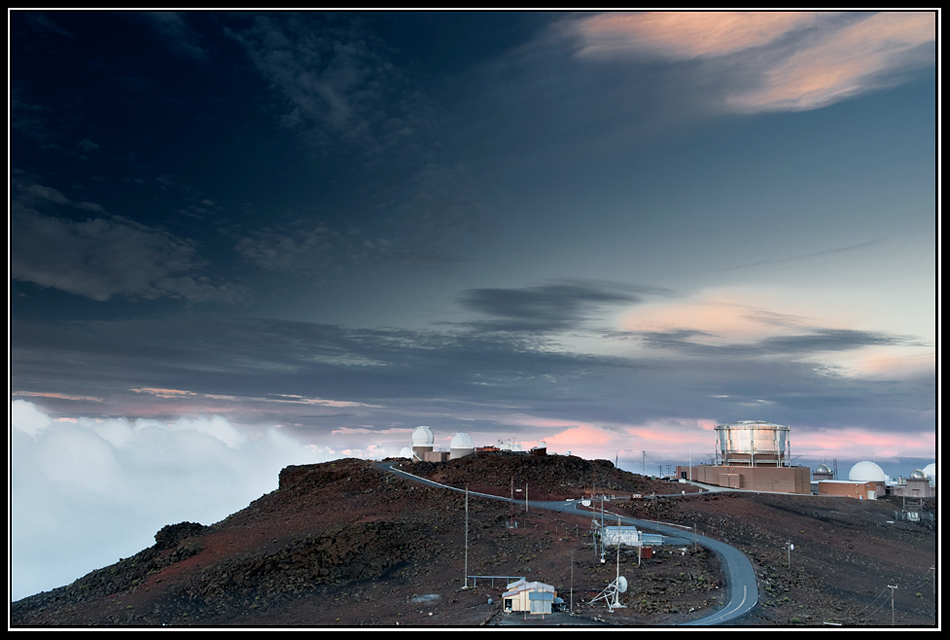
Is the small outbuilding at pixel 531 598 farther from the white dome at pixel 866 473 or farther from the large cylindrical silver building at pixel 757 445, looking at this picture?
the white dome at pixel 866 473

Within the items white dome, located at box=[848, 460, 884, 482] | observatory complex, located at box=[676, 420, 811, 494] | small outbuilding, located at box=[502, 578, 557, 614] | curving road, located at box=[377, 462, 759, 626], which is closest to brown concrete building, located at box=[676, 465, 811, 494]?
observatory complex, located at box=[676, 420, 811, 494]

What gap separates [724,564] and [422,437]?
5801 cm

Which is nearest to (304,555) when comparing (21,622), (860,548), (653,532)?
(21,622)

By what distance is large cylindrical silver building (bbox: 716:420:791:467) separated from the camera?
81250 mm

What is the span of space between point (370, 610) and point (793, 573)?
90.0ft

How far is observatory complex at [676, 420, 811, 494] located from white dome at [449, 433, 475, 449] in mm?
32311

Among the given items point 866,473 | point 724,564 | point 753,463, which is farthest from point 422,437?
point 866,473

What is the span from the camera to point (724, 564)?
127 ft

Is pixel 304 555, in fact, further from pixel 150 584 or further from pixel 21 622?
pixel 21 622

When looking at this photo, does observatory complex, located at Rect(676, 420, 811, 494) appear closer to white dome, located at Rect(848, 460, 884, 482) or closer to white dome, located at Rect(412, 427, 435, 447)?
white dome, located at Rect(848, 460, 884, 482)

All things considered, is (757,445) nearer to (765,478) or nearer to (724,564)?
(765,478)

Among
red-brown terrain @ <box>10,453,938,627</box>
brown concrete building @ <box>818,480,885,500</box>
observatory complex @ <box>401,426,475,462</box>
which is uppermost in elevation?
observatory complex @ <box>401,426,475,462</box>

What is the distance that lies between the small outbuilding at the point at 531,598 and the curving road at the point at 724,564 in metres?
6.17

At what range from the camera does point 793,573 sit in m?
40.1
